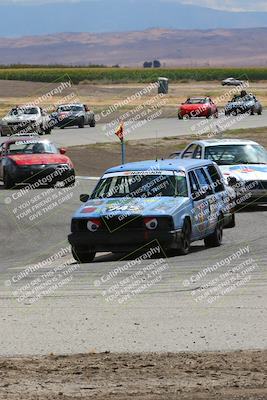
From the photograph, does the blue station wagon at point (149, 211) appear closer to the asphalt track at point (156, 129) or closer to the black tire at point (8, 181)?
the black tire at point (8, 181)

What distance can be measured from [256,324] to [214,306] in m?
1.07

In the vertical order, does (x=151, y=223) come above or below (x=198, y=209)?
above

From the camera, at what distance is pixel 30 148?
107 feet

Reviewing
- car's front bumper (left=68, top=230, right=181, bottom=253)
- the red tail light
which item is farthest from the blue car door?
the red tail light

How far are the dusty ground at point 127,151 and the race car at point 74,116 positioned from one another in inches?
434

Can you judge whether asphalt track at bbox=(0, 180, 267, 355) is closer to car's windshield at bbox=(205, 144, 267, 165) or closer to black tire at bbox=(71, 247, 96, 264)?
black tire at bbox=(71, 247, 96, 264)

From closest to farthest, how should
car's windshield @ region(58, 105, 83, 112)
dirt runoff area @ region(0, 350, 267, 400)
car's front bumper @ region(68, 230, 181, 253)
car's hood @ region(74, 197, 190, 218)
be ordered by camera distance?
1. dirt runoff area @ region(0, 350, 267, 400)
2. car's front bumper @ region(68, 230, 181, 253)
3. car's hood @ region(74, 197, 190, 218)
4. car's windshield @ region(58, 105, 83, 112)

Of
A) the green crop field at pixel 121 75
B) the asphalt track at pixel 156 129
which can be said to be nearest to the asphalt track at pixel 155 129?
the asphalt track at pixel 156 129

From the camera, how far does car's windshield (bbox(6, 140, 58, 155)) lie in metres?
32.3

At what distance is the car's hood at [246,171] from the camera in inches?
956

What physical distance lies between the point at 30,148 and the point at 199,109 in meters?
32.2

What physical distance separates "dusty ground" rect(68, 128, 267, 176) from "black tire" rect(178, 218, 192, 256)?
64.1 ft

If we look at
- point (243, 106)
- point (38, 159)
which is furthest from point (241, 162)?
point (243, 106)

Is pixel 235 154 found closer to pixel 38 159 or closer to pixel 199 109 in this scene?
pixel 38 159
